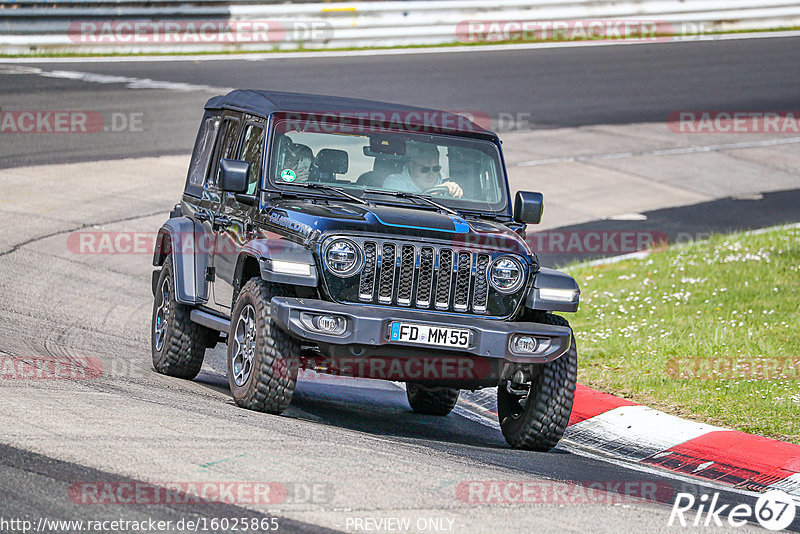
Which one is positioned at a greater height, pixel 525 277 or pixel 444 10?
pixel 444 10

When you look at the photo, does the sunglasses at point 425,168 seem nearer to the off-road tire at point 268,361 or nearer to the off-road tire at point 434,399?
the off-road tire at point 268,361

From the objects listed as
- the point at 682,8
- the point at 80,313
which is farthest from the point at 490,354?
the point at 682,8

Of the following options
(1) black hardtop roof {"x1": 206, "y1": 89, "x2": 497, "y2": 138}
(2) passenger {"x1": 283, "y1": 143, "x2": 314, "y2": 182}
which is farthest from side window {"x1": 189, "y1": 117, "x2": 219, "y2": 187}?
(2) passenger {"x1": 283, "y1": 143, "x2": 314, "y2": 182}

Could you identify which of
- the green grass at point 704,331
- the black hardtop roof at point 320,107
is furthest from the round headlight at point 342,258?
the green grass at point 704,331

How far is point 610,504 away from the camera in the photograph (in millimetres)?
5801

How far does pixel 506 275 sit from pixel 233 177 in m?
1.89

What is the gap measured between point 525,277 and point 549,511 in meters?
2.24

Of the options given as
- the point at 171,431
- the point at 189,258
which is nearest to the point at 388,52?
the point at 189,258

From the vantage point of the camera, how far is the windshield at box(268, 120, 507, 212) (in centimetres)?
810

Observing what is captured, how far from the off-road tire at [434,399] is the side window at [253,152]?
1.97m

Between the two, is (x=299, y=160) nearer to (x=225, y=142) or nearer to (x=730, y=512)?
(x=225, y=142)

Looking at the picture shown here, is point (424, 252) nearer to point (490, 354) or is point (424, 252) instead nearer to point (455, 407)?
point (490, 354)

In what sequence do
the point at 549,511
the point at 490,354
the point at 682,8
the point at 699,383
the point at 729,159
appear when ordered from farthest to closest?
the point at 682,8 → the point at 729,159 → the point at 699,383 → the point at 490,354 → the point at 549,511

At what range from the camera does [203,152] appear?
959 cm
